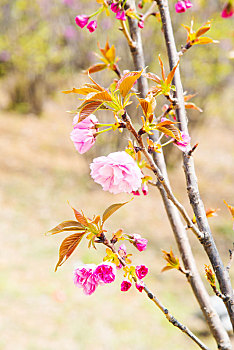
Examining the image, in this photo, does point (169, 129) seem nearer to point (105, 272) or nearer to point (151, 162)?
point (151, 162)

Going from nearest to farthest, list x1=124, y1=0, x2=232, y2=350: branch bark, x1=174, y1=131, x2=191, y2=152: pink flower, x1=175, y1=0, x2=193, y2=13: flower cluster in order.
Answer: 1. x1=174, y1=131, x2=191, y2=152: pink flower
2. x1=124, y1=0, x2=232, y2=350: branch bark
3. x1=175, y1=0, x2=193, y2=13: flower cluster

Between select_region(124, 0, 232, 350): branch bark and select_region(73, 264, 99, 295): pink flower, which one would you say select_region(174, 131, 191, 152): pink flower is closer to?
select_region(124, 0, 232, 350): branch bark

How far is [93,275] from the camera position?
0.71 metres

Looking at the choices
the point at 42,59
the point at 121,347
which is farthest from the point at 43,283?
the point at 42,59

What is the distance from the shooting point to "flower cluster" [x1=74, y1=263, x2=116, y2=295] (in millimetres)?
696

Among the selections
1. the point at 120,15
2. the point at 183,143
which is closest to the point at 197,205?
the point at 183,143

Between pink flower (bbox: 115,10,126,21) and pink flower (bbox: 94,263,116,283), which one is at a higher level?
pink flower (bbox: 115,10,126,21)

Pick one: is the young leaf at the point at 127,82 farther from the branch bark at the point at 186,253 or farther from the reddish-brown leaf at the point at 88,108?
the branch bark at the point at 186,253

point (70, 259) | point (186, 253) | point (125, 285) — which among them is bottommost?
point (70, 259)

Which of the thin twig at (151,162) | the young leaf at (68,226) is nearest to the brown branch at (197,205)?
the thin twig at (151,162)

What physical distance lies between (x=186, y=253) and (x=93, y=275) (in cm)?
33


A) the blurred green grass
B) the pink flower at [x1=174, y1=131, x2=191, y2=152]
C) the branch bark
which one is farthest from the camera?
the blurred green grass

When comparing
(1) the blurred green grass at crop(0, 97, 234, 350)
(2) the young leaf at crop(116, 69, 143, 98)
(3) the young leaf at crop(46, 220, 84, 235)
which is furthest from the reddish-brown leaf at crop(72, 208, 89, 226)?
(1) the blurred green grass at crop(0, 97, 234, 350)

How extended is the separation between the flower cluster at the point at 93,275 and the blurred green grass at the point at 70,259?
1.75 m
